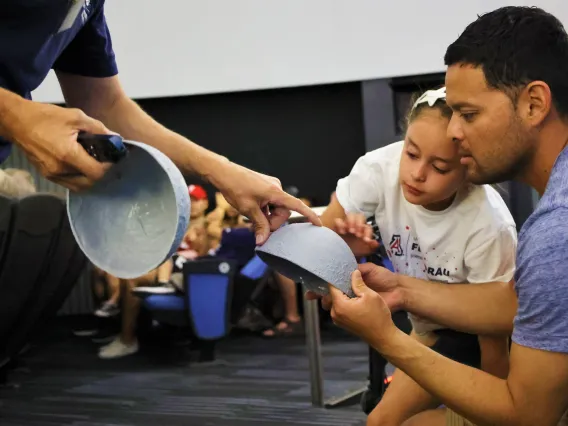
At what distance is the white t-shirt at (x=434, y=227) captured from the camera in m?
1.48

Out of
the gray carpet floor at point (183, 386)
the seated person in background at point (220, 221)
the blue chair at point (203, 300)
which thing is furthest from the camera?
the seated person in background at point (220, 221)

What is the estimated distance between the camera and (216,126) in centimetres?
548

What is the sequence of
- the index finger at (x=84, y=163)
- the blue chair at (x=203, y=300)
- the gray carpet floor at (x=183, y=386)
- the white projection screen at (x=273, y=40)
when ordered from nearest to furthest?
the index finger at (x=84, y=163) → the gray carpet floor at (x=183, y=386) → the blue chair at (x=203, y=300) → the white projection screen at (x=273, y=40)

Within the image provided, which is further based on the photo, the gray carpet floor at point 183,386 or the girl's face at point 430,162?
the gray carpet floor at point 183,386

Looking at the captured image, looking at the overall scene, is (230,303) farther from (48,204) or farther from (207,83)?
(207,83)

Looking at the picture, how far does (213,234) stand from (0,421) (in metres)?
2.07

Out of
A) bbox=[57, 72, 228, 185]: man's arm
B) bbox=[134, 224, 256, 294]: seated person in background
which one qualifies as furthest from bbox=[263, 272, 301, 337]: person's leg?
bbox=[57, 72, 228, 185]: man's arm

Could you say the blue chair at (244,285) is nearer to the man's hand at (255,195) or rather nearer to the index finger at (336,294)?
the man's hand at (255,195)

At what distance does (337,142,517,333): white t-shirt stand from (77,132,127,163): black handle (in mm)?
830

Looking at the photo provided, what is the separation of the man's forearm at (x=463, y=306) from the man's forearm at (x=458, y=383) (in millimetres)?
287

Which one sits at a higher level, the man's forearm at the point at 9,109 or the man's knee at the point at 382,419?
the man's forearm at the point at 9,109

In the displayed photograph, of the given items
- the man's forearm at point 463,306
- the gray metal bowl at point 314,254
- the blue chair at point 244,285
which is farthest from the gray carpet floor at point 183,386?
the gray metal bowl at point 314,254

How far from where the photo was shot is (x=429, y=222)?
155cm

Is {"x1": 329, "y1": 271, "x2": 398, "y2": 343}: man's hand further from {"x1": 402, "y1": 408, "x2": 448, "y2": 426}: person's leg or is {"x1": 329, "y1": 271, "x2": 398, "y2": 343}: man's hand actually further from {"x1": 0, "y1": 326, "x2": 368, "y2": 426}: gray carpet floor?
{"x1": 0, "y1": 326, "x2": 368, "y2": 426}: gray carpet floor
